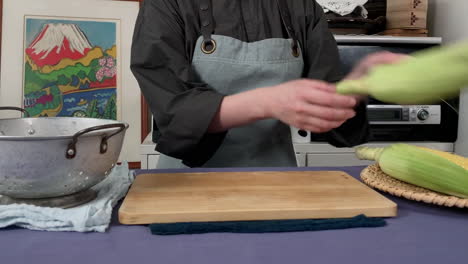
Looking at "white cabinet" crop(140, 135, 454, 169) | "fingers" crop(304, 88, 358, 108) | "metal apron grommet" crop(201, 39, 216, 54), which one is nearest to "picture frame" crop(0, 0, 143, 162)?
"white cabinet" crop(140, 135, 454, 169)

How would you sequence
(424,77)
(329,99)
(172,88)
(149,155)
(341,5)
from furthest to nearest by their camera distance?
(341,5) → (149,155) → (172,88) → (329,99) → (424,77)

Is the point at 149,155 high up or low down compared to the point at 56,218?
down

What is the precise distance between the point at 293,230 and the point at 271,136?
506 mm

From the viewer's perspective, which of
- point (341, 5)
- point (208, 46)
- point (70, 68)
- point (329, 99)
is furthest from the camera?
point (70, 68)

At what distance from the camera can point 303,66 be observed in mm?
1095

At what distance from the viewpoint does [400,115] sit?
5.35 feet

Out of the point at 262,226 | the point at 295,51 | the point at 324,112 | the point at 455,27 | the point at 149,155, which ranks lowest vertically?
the point at 149,155

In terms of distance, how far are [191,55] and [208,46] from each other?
0.15 feet

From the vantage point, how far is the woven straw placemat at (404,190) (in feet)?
1.99

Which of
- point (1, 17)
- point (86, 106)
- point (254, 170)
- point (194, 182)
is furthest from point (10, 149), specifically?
point (1, 17)

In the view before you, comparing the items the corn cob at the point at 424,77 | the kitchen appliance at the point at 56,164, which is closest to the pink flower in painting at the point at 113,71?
the kitchen appliance at the point at 56,164

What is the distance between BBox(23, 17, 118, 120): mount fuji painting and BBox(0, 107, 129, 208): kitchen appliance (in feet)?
3.98

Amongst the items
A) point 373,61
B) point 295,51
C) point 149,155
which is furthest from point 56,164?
point 149,155

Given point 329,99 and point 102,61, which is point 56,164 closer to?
point 329,99
